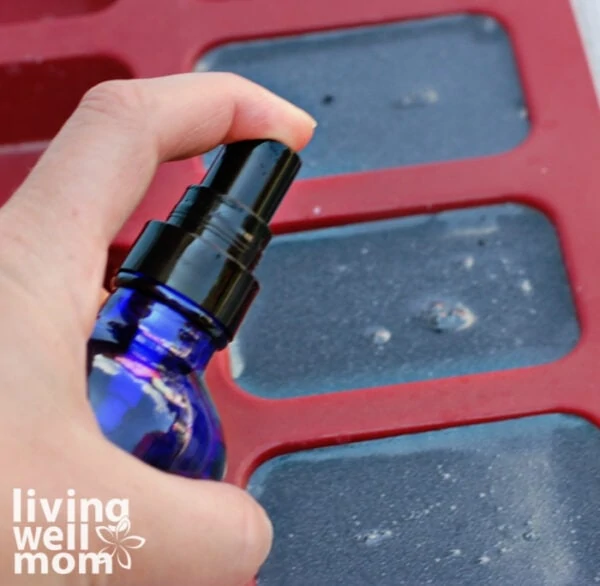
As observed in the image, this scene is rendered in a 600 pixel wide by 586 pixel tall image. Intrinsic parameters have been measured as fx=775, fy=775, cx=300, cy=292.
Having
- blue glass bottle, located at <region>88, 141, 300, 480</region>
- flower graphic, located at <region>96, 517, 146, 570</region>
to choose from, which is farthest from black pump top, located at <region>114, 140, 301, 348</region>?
flower graphic, located at <region>96, 517, 146, 570</region>

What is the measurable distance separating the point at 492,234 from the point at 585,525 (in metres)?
0.21

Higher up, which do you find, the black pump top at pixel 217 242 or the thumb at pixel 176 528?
the black pump top at pixel 217 242

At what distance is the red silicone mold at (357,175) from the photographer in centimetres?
51

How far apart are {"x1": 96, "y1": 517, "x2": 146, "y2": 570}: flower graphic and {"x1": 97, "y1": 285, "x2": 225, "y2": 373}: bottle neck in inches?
3.5

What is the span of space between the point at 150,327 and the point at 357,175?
0.87 feet

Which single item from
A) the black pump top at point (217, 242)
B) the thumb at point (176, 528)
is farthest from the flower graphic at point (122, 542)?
the black pump top at point (217, 242)

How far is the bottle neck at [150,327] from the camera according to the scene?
37 centimetres

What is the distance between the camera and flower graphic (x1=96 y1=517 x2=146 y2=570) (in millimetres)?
317

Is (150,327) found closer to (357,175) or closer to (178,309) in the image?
(178,309)

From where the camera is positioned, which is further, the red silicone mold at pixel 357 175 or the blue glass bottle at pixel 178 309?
the red silicone mold at pixel 357 175

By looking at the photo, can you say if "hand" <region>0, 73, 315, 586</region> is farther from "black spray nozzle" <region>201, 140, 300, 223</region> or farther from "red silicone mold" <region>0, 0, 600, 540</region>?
"red silicone mold" <region>0, 0, 600, 540</region>

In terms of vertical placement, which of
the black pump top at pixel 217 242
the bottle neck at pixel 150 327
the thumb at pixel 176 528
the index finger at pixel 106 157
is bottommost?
the thumb at pixel 176 528

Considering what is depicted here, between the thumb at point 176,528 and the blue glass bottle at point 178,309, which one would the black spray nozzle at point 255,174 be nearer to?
the blue glass bottle at point 178,309

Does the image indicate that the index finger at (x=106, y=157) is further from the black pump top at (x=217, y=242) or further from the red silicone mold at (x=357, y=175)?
the red silicone mold at (x=357, y=175)
